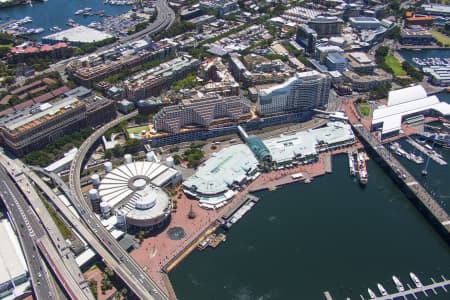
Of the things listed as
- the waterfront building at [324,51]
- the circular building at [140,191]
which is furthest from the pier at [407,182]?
the circular building at [140,191]

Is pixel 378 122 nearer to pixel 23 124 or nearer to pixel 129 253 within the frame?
pixel 129 253

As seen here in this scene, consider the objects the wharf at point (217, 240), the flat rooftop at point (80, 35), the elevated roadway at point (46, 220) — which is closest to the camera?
the elevated roadway at point (46, 220)

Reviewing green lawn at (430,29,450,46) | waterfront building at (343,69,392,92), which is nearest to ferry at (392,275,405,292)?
waterfront building at (343,69,392,92)

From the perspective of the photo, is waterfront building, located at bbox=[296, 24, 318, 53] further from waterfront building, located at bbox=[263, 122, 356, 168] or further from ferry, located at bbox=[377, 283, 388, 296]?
ferry, located at bbox=[377, 283, 388, 296]

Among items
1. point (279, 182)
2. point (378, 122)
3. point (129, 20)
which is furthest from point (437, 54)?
point (129, 20)

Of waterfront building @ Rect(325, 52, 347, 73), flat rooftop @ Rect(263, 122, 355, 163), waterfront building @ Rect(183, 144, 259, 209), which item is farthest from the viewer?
waterfront building @ Rect(325, 52, 347, 73)

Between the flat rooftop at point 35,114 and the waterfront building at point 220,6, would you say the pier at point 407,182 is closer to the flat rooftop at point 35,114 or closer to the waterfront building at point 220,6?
the flat rooftop at point 35,114
